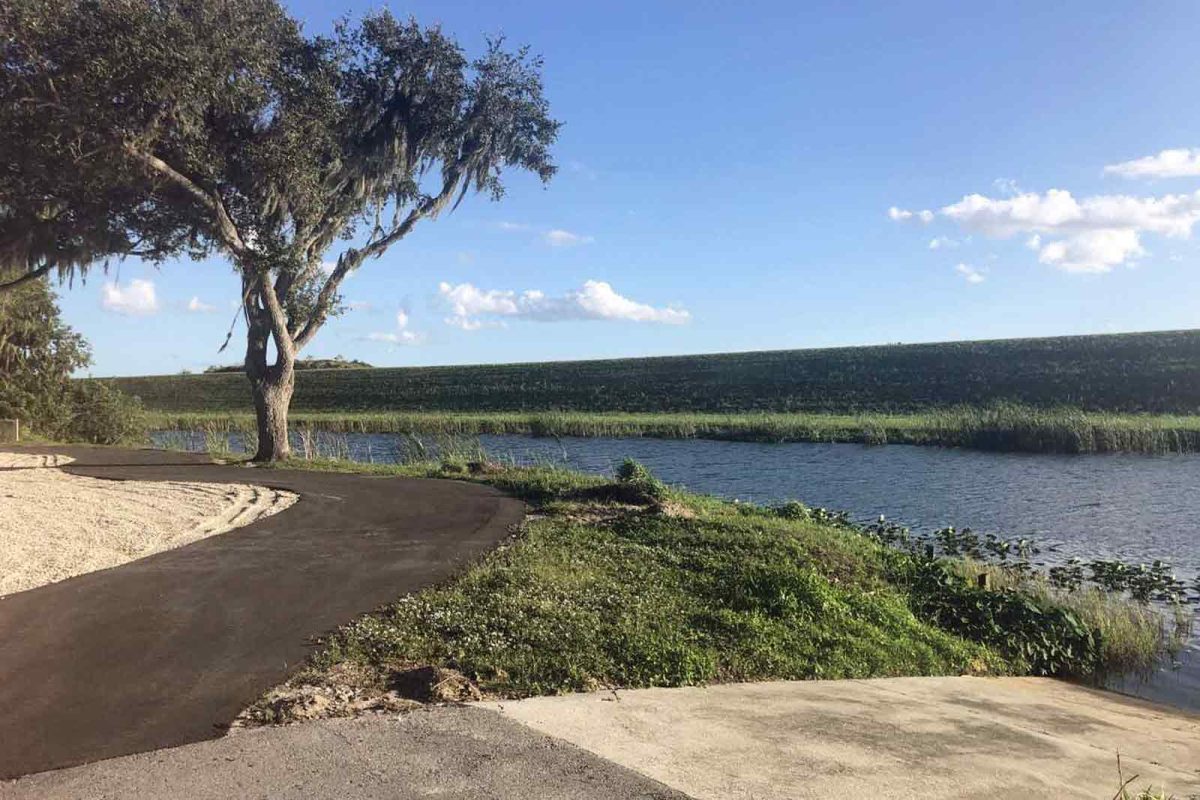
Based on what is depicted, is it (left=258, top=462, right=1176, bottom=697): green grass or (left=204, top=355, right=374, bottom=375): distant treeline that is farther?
(left=204, top=355, right=374, bottom=375): distant treeline

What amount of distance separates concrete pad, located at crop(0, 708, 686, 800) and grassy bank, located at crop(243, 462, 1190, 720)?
0.54 metres

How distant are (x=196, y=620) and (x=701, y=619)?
433 centimetres

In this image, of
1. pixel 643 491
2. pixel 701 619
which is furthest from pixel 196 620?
pixel 643 491

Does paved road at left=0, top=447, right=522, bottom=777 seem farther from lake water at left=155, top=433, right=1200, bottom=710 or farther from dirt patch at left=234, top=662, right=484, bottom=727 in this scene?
lake water at left=155, top=433, right=1200, bottom=710

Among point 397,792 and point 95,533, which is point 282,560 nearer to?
point 95,533

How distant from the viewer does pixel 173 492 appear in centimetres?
1440

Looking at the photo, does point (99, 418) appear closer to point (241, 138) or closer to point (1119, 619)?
point (241, 138)

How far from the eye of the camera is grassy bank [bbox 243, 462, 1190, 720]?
6.25 m

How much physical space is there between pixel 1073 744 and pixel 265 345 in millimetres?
18289

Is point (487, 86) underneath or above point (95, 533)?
above

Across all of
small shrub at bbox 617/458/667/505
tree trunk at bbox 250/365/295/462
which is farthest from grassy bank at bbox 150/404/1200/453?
small shrub at bbox 617/458/667/505

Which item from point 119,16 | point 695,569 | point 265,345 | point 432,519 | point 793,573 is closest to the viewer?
point 793,573

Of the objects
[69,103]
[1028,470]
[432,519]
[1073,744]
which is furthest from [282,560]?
[1028,470]

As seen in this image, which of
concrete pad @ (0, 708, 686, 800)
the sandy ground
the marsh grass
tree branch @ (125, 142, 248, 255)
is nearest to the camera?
concrete pad @ (0, 708, 686, 800)
